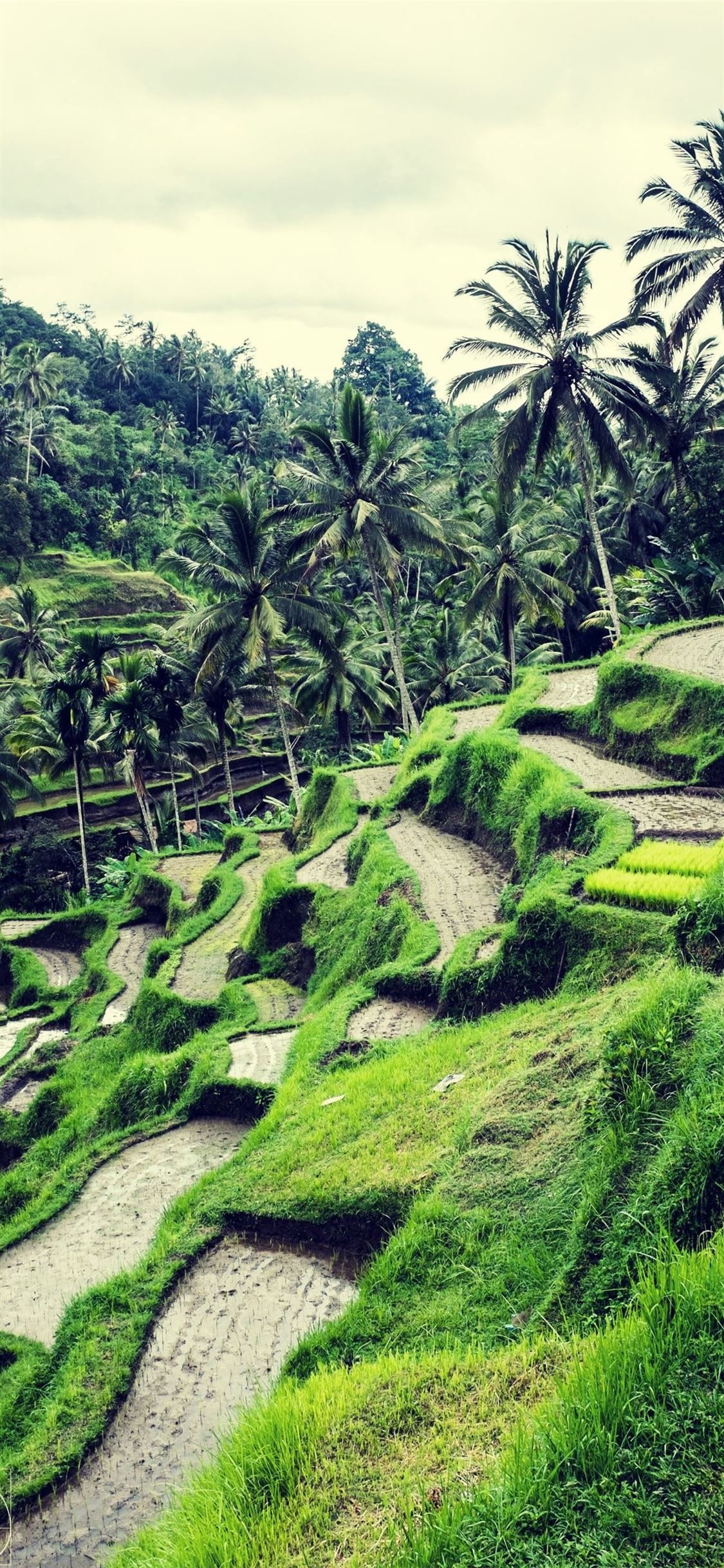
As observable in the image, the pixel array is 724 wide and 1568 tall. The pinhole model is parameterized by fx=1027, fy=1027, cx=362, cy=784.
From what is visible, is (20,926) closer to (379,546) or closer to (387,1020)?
(379,546)

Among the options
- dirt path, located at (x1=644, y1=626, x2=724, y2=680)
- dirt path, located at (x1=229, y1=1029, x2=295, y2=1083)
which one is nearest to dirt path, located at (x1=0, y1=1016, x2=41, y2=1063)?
dirt path, located at (x1=229, y1=1029, x2=295, y2=1083)

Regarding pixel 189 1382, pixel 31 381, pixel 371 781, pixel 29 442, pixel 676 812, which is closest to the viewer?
pixel 189 1382

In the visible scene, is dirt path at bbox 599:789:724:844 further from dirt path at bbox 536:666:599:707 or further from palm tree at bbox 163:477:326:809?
palm tree at bbox 163:477:326:809

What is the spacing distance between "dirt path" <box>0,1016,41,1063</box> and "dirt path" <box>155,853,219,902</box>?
521 centimetres

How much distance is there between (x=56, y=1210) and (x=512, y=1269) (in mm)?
7779

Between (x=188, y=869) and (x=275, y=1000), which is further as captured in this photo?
(x=188, y=869)

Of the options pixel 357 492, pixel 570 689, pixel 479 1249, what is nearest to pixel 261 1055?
pixel 479 1249

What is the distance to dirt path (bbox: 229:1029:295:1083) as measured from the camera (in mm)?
14211

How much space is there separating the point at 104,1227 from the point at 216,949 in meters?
10.3

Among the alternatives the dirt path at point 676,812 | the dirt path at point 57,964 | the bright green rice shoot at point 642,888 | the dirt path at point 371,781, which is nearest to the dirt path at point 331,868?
the dirt path at point 371,781

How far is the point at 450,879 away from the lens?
1656 centimetres

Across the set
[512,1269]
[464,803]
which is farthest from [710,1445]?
[464,803]

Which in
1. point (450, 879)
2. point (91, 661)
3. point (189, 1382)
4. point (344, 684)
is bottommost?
point (189, 1382)

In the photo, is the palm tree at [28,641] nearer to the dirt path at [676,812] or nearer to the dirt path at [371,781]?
the dirt path at [371,781]
